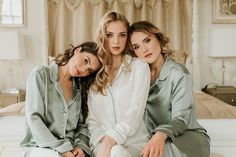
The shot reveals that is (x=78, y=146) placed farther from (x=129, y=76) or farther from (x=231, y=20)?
(x=231, y=20)

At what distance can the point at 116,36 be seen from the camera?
1.76 meters

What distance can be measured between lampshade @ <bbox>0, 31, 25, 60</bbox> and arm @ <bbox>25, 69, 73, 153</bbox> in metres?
2.43

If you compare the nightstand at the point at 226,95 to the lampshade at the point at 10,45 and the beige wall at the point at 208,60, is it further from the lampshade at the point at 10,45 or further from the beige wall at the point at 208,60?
the lampshade at the point at 10,45

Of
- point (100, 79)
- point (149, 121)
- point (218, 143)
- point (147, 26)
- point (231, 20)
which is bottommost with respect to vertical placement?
point (218, 143)

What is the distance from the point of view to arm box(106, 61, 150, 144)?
1.56 metres

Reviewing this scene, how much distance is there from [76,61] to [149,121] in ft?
1.68

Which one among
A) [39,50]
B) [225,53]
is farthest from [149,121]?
[39,50]

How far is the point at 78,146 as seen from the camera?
1.60 m

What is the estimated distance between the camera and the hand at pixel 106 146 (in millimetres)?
1490

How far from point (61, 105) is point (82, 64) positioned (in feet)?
0.75

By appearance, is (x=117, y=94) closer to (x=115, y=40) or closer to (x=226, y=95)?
(x=115, y=40)

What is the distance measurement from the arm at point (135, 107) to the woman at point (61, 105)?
18cm


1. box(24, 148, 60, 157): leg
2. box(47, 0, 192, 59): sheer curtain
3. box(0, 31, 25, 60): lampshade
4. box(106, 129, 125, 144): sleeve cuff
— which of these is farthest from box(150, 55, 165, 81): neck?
box(0, 31, 25, 60): lampshade

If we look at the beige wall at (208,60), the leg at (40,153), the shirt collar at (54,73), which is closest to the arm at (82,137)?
the leg at (40,153)
